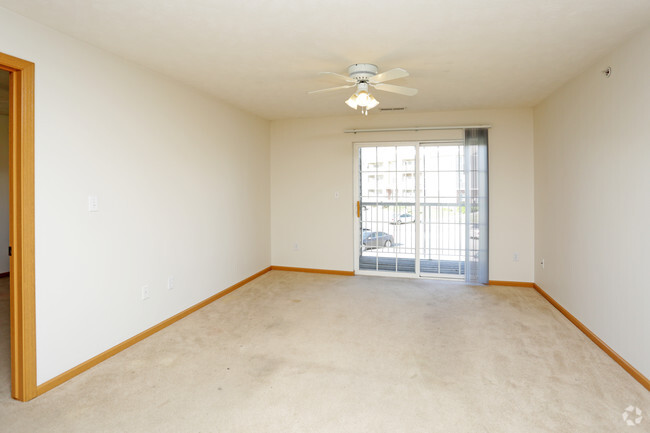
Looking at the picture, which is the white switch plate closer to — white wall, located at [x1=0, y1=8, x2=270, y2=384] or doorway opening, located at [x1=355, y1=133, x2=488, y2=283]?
white wall, located at [x1=0, y1=8, x2=270, y2=384]

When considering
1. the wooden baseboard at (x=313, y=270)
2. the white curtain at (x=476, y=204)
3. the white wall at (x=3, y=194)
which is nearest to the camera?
the white curtain at (x=476, y=204)

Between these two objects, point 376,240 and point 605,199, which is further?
point 376,240

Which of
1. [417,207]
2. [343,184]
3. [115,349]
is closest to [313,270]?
[343,184]

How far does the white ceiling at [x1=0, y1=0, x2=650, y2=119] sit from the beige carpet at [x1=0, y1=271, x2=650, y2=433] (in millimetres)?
2447

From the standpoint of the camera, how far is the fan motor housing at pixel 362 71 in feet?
10.4

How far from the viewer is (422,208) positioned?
5.47 m

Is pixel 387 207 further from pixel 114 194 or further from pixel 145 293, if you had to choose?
pixel 114 194

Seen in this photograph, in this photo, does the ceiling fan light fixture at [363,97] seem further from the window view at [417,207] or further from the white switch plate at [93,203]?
the window view at [417,207]

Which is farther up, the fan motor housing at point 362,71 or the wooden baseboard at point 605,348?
the fan motor housing at point 362,71

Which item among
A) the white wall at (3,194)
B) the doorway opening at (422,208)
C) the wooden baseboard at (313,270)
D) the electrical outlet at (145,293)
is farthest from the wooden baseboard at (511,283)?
the white wall at (3,194)

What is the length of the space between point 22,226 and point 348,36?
2.51 meters

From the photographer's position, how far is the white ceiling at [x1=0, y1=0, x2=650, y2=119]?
2217mm

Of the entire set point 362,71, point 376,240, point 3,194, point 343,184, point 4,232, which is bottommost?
point 376,240

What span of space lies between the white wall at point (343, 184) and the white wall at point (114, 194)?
A: 1432 millimetres
